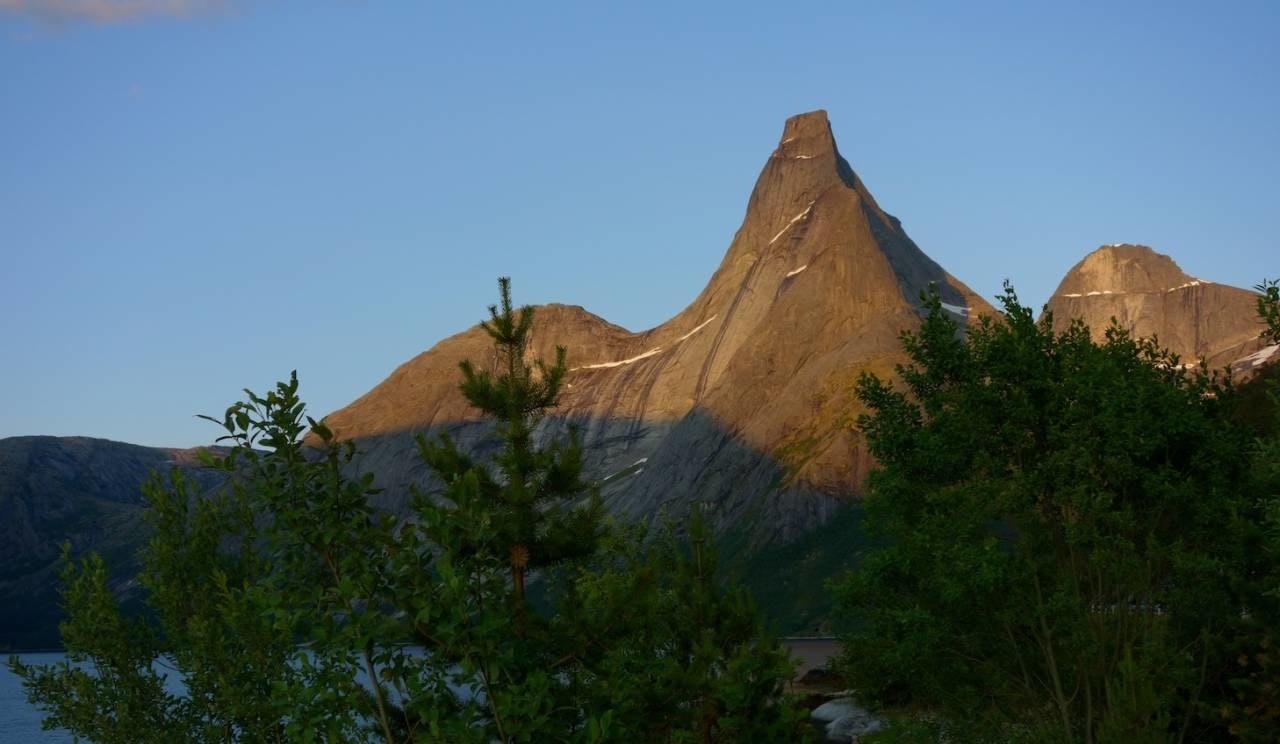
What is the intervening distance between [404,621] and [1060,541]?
33.0 meters

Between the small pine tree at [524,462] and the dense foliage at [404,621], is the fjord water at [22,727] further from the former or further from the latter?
the dense foliage at [404,621]

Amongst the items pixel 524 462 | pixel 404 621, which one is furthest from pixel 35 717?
pixel 404 621

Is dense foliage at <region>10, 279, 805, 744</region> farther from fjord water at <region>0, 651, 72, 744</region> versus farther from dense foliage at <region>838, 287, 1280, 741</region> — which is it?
fjord water at <region>0, 651, 72, 744</region>

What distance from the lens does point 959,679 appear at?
40.9 meters

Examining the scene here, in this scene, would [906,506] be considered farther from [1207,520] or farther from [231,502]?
[231,502]

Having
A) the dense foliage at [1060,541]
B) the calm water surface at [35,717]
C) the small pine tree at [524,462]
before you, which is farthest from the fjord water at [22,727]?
the dense foliage at [1060,541]

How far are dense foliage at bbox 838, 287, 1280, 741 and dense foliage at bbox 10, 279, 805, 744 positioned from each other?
5832 mm

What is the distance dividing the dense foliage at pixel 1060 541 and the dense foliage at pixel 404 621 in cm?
583

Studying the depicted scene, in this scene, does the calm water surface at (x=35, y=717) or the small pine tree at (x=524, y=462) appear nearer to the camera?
the small pine tree at (x=524, y=462)

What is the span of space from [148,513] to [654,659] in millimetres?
17009

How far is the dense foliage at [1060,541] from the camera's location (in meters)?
36.8

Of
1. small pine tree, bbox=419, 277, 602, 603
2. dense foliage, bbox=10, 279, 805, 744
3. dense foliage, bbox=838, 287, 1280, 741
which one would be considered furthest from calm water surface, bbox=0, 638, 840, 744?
small pine tree, bbox=419, 277, 602, 603

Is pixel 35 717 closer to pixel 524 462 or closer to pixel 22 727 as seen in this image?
pixel 22 727

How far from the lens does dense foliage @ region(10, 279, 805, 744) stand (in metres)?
10.4
